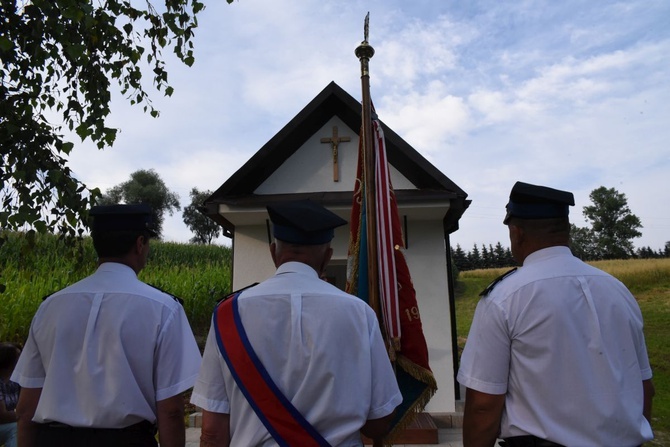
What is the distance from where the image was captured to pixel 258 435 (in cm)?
176

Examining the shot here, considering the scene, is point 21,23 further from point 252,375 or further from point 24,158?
point 252,375

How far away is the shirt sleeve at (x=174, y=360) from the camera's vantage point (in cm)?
219

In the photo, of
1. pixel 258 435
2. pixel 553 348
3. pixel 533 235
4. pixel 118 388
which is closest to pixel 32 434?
pixel 118 388

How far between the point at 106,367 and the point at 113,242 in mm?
610

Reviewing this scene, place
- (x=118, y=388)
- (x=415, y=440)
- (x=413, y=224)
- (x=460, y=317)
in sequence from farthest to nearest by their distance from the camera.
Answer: (x=460, y=317)
(x=413, y=224)
(x=415, y=440)
(x=118, y=388)

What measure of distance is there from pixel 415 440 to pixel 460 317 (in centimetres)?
1885

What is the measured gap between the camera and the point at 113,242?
7.77 feet

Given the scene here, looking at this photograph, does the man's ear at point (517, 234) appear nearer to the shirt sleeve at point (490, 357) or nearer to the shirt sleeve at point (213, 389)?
the shirt sleeve at point (490, 357)

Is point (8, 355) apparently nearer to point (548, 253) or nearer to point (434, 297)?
point (548, 253)

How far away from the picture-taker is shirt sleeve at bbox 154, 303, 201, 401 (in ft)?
7.18

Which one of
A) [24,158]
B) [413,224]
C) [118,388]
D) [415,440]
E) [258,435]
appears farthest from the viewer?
[413,224]

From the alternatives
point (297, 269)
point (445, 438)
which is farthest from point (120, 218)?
point (445, 438)

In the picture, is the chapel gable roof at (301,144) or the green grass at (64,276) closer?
the green grass at (64,276)

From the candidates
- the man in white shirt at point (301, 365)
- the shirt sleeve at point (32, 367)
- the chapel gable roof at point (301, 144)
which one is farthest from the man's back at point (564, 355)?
the chapel gable roof at point (301, 144)
